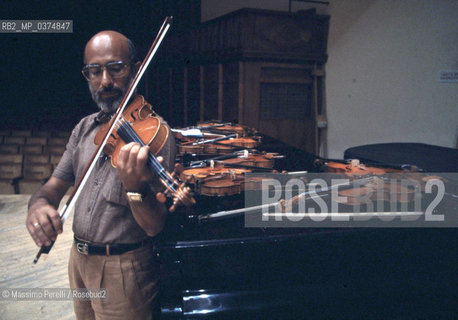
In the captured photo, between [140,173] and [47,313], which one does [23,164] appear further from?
[140,173]

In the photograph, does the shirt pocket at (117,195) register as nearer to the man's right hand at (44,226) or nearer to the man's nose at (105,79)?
the man's right hand at (44,226)

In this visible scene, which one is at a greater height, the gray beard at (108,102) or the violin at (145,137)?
the gray beard at (108,102)

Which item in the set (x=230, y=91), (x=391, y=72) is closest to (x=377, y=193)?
(x=391, y=72)

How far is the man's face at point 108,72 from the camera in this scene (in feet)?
4.33

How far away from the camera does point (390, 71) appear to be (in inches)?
215

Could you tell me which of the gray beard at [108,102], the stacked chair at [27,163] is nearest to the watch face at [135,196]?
the gray beard at [108,102]

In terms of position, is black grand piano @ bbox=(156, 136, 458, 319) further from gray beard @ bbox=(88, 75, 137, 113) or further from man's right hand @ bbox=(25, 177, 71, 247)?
gray beard @ bbox=(88, 75, 137, 113)

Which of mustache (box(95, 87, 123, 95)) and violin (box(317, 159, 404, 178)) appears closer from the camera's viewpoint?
mustache (box(95, 87, 123, 95))

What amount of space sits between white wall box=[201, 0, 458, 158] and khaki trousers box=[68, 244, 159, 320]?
512 cm

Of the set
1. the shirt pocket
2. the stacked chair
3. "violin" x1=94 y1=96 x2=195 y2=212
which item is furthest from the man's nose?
the stacked chair

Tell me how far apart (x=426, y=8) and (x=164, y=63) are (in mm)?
5056

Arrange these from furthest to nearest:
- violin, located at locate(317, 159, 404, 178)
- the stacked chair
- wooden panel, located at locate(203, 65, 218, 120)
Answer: wooden panel, located at locate(203, 65, 218, 120) → the stacked chair → violin, located at locate(317, 159, 404, 178)

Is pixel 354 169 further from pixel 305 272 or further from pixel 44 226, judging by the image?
pixel 44 226

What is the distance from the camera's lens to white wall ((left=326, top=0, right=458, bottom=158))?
199 inches
